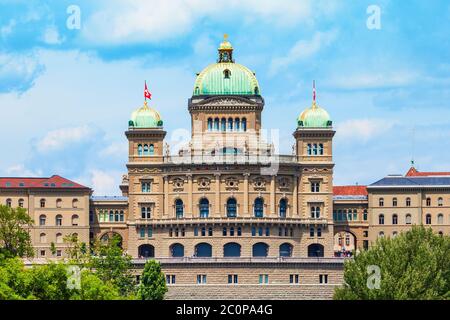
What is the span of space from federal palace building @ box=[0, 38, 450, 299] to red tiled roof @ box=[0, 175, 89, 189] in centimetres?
18

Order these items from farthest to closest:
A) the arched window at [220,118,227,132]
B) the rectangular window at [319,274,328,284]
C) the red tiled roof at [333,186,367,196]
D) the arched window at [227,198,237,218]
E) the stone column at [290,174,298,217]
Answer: the red tiled roof at [333,186,367,196] < the arched window at [220,118,227,132] < the stone column at [290,174,298,217] < the arched window at [227,198,237,218] < the rectangular window at [319,274,328,284]

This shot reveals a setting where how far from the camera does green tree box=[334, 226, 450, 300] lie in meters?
98.8

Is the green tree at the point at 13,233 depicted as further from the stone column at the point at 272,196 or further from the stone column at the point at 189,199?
the stone column at the point at 272,196

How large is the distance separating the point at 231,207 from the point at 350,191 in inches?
1206

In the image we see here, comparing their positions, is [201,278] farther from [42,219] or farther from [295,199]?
[42,219]

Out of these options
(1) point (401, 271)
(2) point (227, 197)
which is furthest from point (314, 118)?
(1) point (401, 271)

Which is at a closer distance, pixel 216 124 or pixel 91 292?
pixel 91 292

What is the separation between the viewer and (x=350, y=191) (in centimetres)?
18962

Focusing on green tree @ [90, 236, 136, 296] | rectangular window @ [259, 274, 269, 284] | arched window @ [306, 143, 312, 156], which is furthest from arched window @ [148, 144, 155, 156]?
green tree @ [90, 236, 136, 296]

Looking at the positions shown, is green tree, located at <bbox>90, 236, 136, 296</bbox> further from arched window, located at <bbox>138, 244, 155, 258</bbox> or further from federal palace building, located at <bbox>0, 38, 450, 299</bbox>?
arched window, located at <bbox>138, 244, 155, 258</bbox>

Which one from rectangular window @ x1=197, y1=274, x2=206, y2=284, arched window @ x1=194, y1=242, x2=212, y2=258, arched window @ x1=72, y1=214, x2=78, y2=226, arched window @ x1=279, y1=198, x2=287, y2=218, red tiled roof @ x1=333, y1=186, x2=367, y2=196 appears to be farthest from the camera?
red tiled roof @ x1=333, y1=186, x2=367, y2=196

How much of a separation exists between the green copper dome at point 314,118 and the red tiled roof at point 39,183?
32.5m
